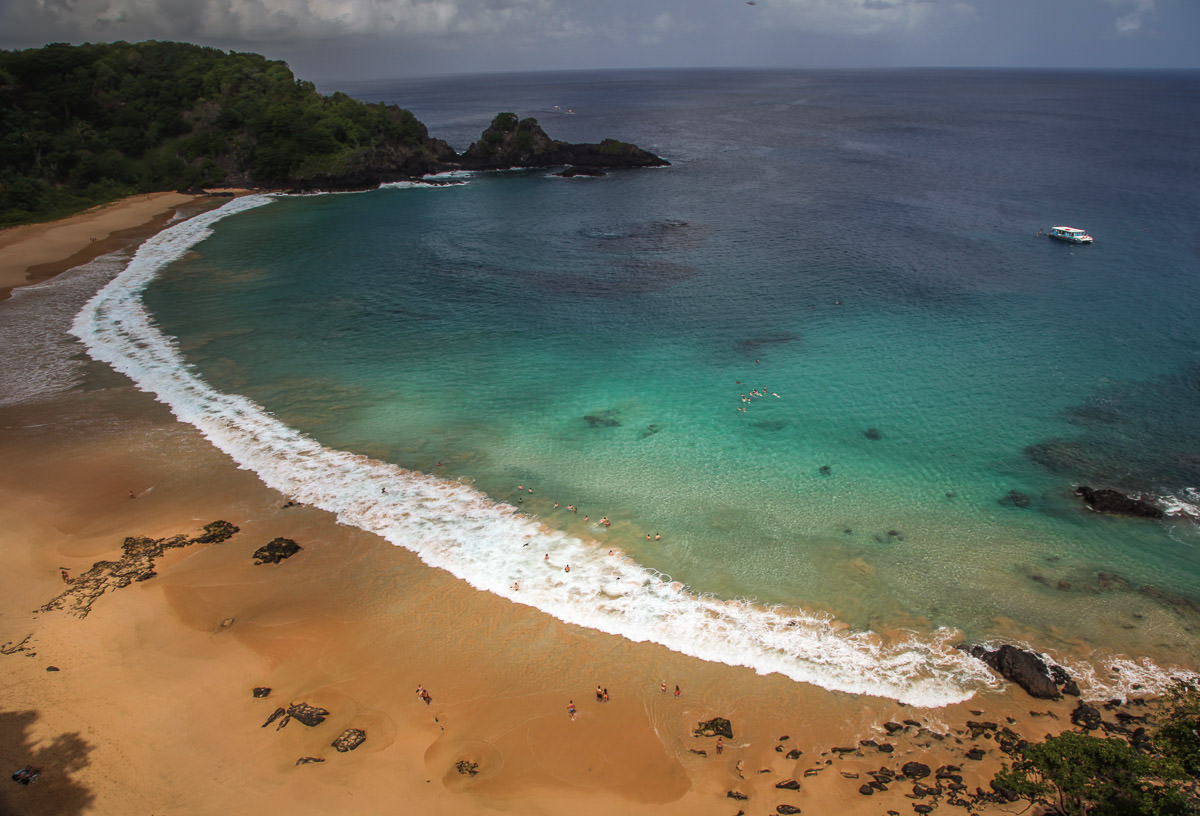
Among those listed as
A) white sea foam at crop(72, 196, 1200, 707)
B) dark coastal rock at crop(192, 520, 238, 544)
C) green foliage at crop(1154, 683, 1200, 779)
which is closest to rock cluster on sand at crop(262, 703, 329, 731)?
white sea foam at crop(72, 196, 1200, 707)

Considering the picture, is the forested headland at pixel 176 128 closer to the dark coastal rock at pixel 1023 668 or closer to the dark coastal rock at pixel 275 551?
the dark coastal rock at pixel 275 551

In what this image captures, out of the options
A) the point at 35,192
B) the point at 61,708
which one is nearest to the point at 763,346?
the point at 61,708

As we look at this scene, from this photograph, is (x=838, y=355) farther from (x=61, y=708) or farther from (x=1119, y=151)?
(x=1119, y=151)

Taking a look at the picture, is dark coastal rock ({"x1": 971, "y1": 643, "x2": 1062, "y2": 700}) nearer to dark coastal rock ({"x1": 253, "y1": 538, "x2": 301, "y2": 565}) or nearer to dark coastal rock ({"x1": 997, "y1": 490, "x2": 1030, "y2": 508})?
dark coastal rock ({"x1": 997, "y1": 490, "x2": 1030, "y2": 508})

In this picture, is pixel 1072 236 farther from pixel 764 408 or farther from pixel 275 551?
pixel 275 551

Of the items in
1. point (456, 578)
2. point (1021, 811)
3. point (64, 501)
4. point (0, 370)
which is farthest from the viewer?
point (0, 370)
